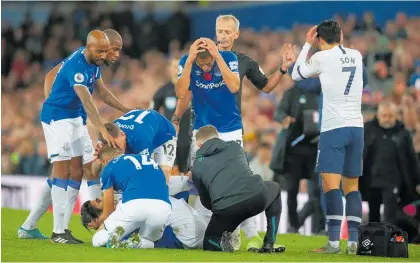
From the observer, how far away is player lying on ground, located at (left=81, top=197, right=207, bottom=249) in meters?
10.8

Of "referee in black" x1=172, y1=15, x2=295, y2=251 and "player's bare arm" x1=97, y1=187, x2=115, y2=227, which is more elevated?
"referee in black" x1=172, y1=15, x2=295, y2=251

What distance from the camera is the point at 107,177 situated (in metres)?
10.3

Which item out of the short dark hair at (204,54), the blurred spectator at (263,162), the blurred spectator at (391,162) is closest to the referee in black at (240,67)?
the short dark hair at (204,54)

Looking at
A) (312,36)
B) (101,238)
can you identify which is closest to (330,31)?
(312,36)

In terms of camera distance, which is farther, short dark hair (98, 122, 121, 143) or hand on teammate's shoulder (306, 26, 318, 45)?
hand on teammate's shoulder (306, 26, 318, 45)

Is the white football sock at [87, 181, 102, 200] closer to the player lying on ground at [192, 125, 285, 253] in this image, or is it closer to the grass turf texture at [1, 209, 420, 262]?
the grass turf texture at [1, 209, 420, 262]

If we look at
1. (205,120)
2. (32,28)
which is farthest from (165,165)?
(32,28)

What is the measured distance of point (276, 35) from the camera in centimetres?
2125

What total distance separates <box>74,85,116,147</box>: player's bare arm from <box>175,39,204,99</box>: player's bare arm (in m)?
0.97

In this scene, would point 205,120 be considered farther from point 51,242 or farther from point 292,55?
point 51,242

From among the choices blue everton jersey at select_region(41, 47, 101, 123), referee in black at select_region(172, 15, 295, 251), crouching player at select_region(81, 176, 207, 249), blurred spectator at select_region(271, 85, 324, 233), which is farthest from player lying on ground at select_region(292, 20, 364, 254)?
blurred spectator at select_region(271, 85, 324, 233)

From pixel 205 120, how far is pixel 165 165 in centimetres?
63

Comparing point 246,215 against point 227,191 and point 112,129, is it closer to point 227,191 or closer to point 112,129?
point 227,191

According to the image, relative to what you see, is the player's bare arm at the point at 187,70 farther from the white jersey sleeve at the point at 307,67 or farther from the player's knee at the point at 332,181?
the player's knee at the point at 332,181
